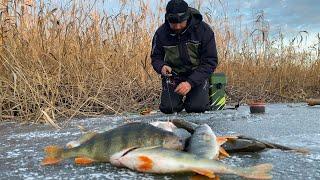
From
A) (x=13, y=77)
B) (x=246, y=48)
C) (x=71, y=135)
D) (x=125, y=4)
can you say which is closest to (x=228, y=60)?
(x=246, y=48)

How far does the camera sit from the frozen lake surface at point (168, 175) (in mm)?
2205

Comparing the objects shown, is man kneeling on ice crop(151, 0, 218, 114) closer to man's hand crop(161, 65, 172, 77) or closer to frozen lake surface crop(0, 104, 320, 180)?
man's hand crop(161, 65, 172, 77)

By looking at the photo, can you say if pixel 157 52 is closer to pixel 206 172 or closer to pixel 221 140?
pixel 221 140

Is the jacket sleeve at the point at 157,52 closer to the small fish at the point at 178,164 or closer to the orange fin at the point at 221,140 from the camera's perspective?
the orange fin at the point at 221,140

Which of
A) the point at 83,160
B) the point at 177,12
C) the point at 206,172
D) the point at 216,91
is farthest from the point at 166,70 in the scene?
the point at 206,172

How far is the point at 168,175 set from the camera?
6.87ft


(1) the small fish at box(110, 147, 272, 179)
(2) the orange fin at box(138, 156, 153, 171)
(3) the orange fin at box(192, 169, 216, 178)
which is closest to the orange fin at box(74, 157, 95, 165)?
(1) the small fish at box(110, 147, 272, 179)

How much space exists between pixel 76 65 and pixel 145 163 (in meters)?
4.21

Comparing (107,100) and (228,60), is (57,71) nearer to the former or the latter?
(107,100)

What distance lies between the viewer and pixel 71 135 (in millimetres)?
3727

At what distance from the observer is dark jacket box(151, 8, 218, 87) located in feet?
18.3

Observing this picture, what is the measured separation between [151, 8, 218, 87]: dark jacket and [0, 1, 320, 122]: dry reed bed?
2.83ft

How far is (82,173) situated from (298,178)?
952 mm

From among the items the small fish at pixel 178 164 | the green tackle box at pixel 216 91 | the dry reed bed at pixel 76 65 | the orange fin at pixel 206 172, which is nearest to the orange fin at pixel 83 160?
the small fish at pixel 178 164
